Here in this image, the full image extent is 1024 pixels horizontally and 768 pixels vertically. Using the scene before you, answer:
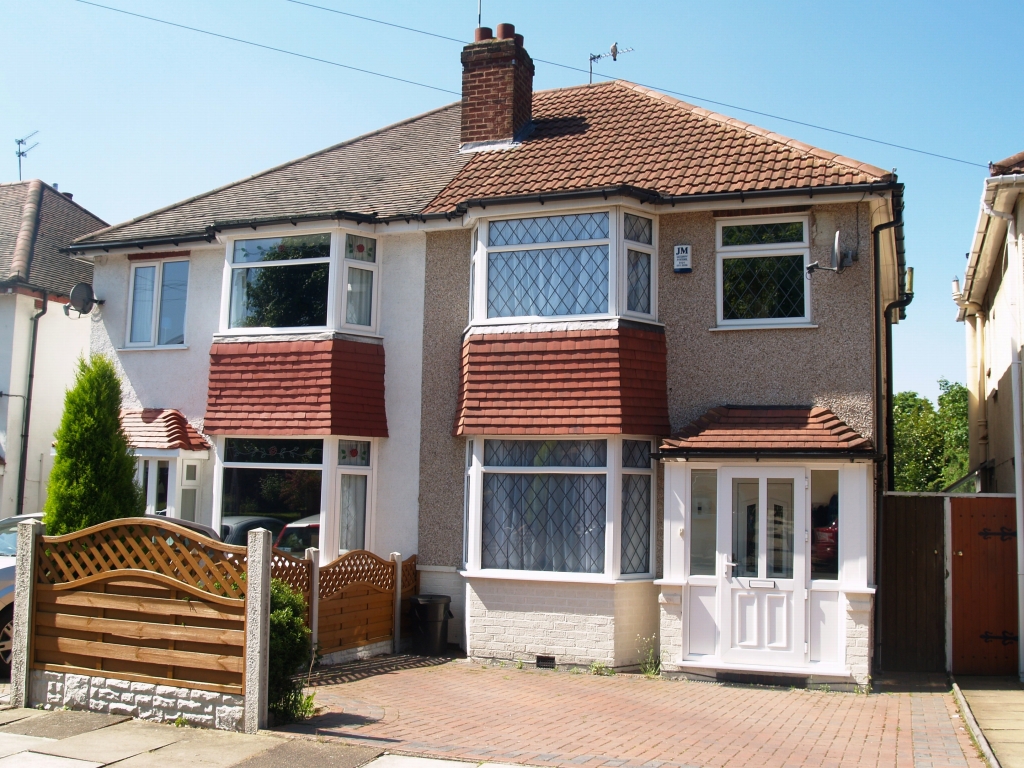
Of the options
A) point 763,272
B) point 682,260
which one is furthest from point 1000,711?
point 682,260

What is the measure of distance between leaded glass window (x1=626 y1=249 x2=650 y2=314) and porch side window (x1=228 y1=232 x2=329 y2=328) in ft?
13.1

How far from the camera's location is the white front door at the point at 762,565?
1041 cm

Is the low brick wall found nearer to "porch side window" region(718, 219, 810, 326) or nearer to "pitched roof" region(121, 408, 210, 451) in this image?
"pitched roof" region(121, 408, 210, 451)

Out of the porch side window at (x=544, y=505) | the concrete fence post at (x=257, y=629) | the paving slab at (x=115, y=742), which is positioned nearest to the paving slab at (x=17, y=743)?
the paving slab at (x=115, y=742)

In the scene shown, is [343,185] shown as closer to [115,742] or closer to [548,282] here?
[548,282]

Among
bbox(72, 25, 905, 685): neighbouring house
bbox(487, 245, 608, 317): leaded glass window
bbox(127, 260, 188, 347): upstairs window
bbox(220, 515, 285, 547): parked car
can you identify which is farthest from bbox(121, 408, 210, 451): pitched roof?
bbox(487, 245, 608, 317): leaded glass window

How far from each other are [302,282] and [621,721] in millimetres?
7687

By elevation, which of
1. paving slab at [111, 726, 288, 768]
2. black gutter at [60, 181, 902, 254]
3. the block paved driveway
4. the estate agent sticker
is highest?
black gutter at [60, 181, 902, 254]

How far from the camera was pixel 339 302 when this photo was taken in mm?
12820

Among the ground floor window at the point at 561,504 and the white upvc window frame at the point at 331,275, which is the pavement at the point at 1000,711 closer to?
the ground floor window at the point at 561,504

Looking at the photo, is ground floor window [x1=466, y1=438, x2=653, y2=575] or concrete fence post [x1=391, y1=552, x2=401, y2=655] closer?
ground floor window [x1=466, y1=438, x2=653, y2=575]

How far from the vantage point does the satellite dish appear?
14492 millimetres

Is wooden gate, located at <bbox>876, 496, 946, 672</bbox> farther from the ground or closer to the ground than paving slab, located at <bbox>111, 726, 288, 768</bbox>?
farther from the ground

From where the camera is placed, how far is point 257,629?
7.41 metres
